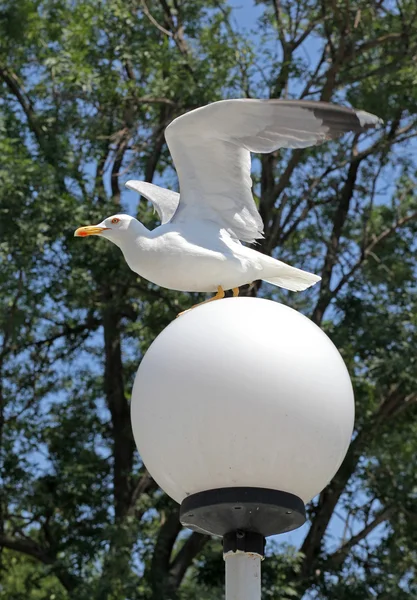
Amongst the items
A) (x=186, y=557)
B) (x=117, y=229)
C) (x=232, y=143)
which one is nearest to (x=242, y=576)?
(x=117, y=229)

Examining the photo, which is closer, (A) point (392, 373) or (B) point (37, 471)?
(A) point (392, 373)

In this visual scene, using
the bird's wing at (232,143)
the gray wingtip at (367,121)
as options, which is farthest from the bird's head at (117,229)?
the gray wingtip at (367,121)

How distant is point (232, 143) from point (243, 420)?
203 centimetres

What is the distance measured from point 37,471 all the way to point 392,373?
3680 millimetres

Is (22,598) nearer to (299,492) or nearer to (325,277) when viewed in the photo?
(325,277)

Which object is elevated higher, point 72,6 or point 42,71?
point 72,6

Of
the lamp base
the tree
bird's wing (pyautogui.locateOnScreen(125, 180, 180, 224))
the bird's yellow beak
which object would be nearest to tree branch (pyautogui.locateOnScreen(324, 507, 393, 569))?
the tree

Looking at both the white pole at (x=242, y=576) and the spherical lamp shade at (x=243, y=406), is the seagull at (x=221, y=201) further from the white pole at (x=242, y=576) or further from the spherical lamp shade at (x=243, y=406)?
the white pole at (x=242, y=576)

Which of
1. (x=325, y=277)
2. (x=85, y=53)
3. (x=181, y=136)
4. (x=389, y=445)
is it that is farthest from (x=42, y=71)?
(x=181, y=136)

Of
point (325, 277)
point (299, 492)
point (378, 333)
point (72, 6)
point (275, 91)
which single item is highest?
point (72, 6)

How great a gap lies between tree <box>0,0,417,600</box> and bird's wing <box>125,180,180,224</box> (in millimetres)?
4627

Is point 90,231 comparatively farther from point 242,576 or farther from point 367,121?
point 242,576

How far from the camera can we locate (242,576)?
3377mm

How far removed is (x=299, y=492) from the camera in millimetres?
3352
